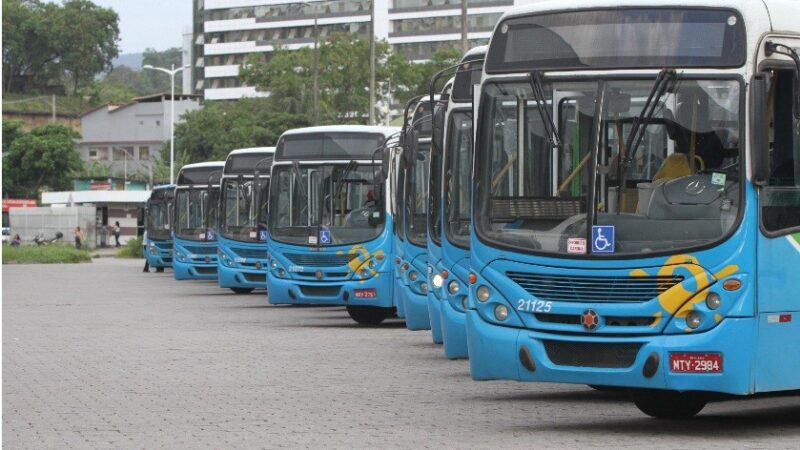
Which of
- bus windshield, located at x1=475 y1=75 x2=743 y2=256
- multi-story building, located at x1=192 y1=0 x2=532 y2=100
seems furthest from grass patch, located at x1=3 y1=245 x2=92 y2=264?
bus windshield, located at x1=475 y1=75 x2=743 y2=256

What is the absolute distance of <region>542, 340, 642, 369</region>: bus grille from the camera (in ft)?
37.8

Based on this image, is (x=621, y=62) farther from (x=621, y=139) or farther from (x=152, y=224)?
(x=152, y=224)

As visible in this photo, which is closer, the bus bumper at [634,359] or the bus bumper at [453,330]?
the bus bumper at [634,359]

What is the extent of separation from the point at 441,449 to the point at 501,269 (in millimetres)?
1581

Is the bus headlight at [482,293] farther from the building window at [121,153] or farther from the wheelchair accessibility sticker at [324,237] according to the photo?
the building window at [121,153]

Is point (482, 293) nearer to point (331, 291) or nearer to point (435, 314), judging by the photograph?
point (435, 314)

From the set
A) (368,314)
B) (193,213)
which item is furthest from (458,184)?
(193,213)

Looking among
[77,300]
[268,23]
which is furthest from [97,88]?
[77,300]

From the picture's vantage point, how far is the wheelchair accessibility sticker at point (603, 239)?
1157 centimetres

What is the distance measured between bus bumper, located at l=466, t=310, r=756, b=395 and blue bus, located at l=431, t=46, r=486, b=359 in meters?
4.25

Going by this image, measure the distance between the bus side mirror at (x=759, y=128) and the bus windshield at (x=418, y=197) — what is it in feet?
32.0

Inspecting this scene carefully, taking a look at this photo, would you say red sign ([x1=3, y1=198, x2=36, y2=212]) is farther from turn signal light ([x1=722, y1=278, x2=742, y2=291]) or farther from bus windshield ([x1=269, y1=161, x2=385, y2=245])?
turn signal light ([x1=722, y1=278, x2=742, y2=291])

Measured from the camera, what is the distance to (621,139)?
11688 mm

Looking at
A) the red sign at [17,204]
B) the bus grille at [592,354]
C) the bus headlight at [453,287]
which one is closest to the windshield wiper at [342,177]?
the bus headlight at [453,287]
